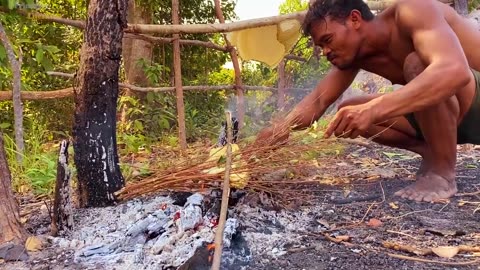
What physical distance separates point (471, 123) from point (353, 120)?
0.96 metres

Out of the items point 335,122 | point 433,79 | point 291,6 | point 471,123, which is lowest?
point 471,123

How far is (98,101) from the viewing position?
2.14 m

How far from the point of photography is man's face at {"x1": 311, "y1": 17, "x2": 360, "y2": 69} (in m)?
2.38

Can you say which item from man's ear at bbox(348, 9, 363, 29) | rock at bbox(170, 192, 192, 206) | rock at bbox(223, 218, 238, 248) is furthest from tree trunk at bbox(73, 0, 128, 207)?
man's ear at bbox(348, 9, 363, 29)

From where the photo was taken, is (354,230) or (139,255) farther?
(354,230)

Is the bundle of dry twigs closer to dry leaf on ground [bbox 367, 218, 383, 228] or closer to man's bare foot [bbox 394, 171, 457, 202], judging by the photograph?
dry leaf on ground [bbox 367, 218, 383, 228]

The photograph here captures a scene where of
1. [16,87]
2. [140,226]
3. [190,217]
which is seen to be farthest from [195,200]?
[16,87]

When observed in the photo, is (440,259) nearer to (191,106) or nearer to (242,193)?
(242,193)

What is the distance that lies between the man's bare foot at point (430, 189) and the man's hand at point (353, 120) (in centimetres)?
56

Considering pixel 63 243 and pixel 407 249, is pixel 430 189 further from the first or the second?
pixel 63 243

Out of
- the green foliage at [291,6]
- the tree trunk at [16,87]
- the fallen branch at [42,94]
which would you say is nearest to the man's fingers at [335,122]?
the fallen branch at [42,94]

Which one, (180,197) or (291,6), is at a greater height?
(291,6)

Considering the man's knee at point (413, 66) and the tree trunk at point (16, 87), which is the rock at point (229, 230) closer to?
the man's knee at point (413, 66)

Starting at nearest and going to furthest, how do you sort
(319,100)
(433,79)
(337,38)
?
(433,79), (337,38), (319,100)
